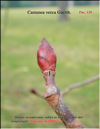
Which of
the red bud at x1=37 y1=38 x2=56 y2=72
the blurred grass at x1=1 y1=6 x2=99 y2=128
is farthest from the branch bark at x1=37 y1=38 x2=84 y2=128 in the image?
the blurred grass at x1=1 y1=6 x2=99 y2=128

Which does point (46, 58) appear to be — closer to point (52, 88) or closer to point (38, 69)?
point (52, 88)

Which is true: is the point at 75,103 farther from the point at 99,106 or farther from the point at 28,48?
the point at 28,48

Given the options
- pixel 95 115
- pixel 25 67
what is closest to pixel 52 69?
pixel 95 115

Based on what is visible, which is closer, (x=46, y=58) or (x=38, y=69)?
(x=46, y=58)

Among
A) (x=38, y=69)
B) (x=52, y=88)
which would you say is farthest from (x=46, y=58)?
(x=38, y=69)

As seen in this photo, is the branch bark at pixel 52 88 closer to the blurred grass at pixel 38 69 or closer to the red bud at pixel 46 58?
the red bud at pixel 46 58

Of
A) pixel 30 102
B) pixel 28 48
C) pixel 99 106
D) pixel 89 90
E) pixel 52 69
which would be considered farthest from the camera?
pixel 28 48

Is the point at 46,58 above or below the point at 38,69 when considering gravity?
above

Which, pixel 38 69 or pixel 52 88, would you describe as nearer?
pixel 52 88
